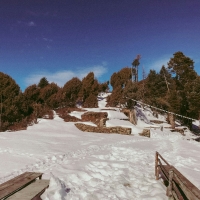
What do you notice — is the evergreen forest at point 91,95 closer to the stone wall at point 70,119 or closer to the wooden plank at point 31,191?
the stone wall at point 70,119

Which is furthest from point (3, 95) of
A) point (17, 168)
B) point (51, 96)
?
point (17, 168)

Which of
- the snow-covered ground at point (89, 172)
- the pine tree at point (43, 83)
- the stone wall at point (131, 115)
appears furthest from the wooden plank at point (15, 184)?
the pine tree at point (43, 83)

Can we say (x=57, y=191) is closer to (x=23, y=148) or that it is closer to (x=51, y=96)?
(x=23, y=148)

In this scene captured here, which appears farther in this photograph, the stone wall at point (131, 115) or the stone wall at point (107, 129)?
the stone wall at point (131, 115)

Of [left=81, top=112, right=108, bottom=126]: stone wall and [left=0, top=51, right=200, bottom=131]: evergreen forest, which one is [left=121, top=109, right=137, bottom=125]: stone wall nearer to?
[left=0, top=51, right=200, bottom=131]: evergreen forest

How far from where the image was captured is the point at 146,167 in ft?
30.3

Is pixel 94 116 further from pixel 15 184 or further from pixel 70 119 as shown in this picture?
pixel 15 184

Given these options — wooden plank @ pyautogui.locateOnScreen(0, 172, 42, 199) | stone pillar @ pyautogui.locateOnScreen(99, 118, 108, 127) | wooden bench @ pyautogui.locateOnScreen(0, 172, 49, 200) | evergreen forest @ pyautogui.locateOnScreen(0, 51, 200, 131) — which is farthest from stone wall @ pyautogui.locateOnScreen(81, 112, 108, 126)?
wooden bench @ pyautogui.locateOnScreen(0, 172, 49, 200)

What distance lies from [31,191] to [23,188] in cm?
27

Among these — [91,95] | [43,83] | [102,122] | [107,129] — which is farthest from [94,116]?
[43,83]

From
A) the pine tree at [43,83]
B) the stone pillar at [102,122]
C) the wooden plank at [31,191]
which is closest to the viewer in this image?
the wooden plank at [31,191]

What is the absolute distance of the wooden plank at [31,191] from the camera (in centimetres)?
387

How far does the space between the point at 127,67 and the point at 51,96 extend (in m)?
23.2

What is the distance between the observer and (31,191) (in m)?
4.24
